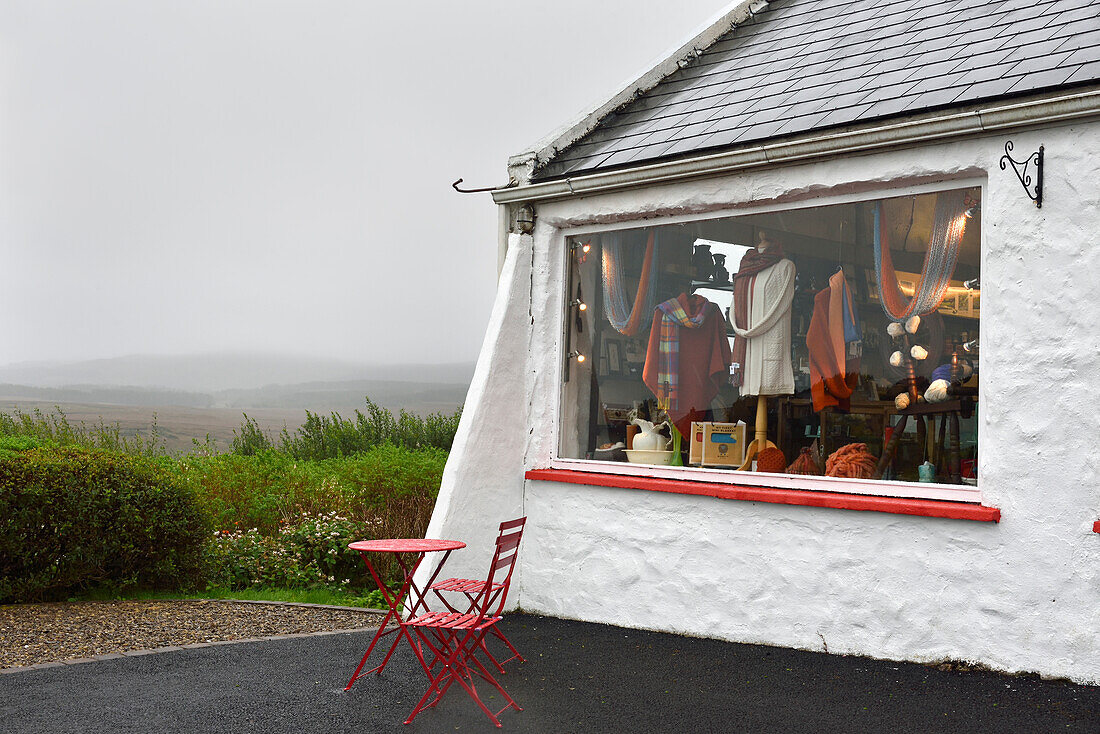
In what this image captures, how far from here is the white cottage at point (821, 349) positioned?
6.11 m

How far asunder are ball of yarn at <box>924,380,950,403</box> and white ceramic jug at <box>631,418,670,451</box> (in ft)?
7.01

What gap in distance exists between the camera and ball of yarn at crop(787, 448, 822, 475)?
7.24 metres

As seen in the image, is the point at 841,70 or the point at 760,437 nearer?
the point at 760,437

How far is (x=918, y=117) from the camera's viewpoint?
6.59 m

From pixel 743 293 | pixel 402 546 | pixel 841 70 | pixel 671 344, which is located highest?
pixel 841 70

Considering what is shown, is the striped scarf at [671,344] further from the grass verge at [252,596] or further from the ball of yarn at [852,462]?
the grass verge at [252,596]

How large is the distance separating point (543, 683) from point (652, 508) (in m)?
1.92

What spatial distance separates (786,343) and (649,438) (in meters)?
1.40

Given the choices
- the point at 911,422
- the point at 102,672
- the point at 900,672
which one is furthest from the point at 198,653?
the point at 911,422

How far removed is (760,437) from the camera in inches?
300

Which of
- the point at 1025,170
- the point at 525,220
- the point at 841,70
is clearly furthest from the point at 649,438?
the point at 1025,170

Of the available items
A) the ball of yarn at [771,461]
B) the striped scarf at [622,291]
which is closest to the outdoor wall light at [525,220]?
the striped scarf at [622,291]

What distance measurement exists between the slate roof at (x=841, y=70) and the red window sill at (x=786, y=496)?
254 cm

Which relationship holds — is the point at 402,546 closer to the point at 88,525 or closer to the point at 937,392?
the point at 937,392
